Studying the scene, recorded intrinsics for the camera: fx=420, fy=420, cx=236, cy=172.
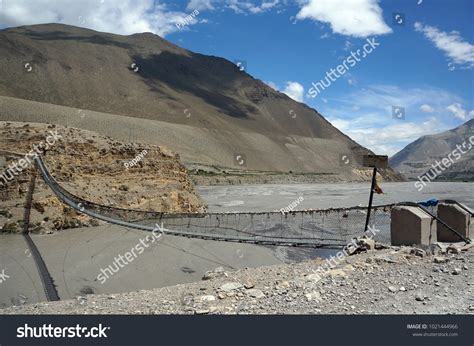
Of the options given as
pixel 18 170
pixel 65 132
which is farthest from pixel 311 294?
pixel 65 132

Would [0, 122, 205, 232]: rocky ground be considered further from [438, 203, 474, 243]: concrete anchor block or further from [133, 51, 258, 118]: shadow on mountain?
[133, 51, 258, 118]: shadow on mountain

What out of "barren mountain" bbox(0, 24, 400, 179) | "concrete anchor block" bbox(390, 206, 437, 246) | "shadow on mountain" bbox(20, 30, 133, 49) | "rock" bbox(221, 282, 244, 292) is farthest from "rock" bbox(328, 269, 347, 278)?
"shadow on mountain" bbox(20, 30, 133, 49)

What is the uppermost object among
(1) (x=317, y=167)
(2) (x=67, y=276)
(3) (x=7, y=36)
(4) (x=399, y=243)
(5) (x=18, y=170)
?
(3) (x=7, y=36)

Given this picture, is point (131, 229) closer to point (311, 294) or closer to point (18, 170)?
point (18, 170)

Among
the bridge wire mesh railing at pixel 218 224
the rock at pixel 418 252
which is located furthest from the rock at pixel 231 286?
the bridge wire mesh railing at pixel 218 224

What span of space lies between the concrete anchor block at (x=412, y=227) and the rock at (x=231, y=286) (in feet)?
12.9

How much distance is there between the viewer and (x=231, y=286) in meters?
6.80

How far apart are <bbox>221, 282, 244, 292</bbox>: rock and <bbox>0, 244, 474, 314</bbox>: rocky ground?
2cm

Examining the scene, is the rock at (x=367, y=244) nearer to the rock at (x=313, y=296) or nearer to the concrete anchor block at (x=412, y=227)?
the concrete anchor block at (x=412, y=227)

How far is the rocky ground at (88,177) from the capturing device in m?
17.3

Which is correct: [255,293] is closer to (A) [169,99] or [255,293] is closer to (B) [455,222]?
(B) [455,222]

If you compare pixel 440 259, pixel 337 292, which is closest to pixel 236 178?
pixel 440 259

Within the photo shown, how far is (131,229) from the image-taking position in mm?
17469
